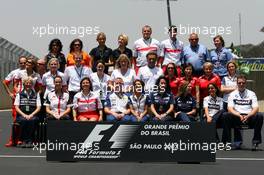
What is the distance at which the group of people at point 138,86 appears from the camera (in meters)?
13.2

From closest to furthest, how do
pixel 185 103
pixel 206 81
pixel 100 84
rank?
pixel 185 103
pixel 100 84
pixel 206 81

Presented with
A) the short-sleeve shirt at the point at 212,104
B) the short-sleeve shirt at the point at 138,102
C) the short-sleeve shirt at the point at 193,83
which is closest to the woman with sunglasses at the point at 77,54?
the short-sleeve shirt at the point at 138,102

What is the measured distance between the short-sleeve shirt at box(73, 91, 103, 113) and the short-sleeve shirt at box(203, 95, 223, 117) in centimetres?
227

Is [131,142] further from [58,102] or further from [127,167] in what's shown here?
[58,102]

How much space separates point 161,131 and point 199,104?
2805 millimetres

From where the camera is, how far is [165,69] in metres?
14.2

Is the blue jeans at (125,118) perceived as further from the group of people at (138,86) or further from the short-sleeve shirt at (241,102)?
the short-sleeve shirt at (241,102)

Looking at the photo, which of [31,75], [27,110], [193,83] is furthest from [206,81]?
[27,110]

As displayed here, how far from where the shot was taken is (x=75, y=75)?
45.7 feet

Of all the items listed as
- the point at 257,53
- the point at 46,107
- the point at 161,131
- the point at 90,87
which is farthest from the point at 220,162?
the point at 257,53

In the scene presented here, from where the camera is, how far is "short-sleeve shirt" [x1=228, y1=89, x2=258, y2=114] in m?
14.0

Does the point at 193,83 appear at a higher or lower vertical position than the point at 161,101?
higher

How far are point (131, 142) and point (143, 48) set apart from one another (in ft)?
10.7

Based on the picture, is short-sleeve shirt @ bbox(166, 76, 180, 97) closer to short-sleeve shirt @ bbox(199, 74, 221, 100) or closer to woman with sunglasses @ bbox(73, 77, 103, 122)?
short-sleeve shirt @ bbox(199, 74, 221, 100)
